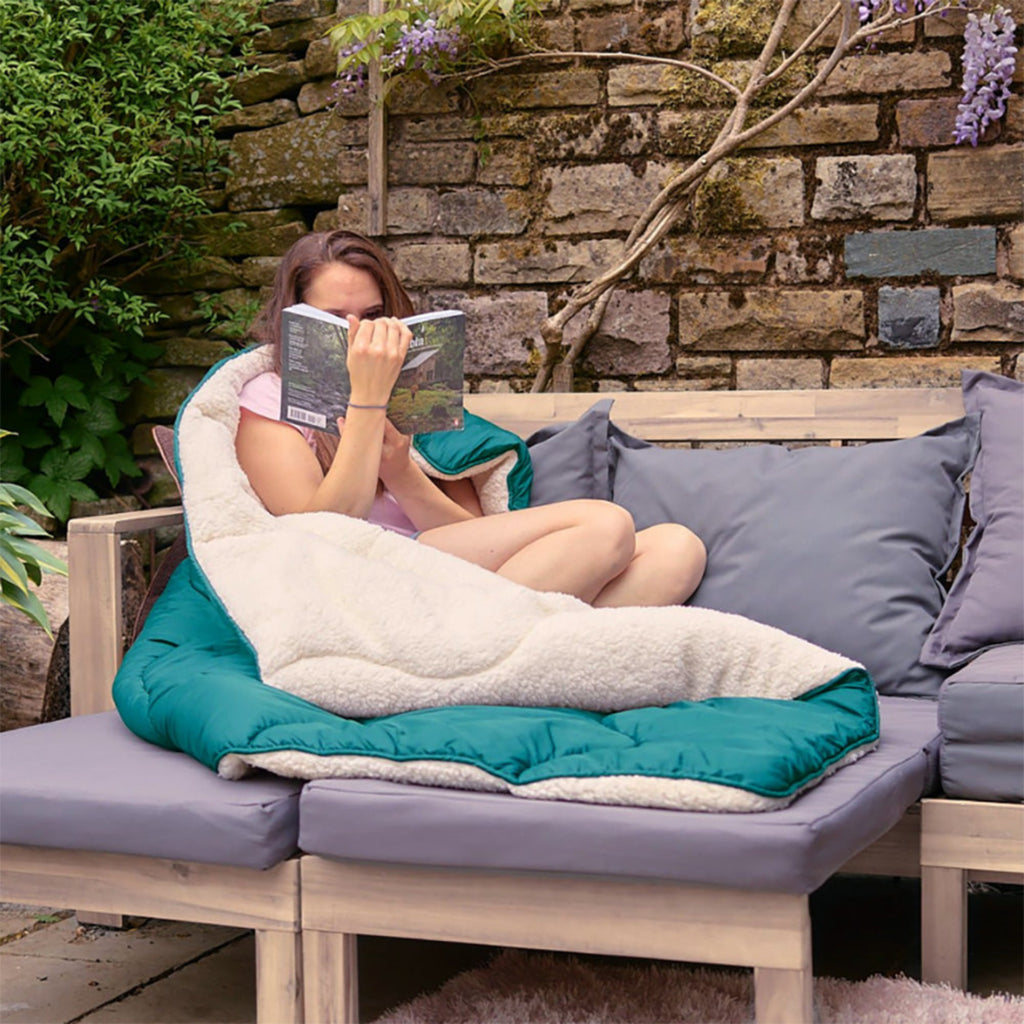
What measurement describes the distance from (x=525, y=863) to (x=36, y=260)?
7.71ft

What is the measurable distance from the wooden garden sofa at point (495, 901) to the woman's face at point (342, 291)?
978 mm

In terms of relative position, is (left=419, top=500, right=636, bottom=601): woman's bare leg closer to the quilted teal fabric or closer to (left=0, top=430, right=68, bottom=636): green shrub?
the quilted teal fabric

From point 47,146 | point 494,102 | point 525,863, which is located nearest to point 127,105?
point 47,146

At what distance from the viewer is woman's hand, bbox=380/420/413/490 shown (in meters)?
2.09

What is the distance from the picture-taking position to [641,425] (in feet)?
8.37

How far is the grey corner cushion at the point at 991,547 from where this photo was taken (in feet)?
6.50

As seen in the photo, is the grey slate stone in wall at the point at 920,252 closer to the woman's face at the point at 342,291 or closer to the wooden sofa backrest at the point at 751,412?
the wooden sofa backrest at the point at 751,412

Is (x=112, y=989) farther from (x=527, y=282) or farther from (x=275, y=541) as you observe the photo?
(x=527, y=282)

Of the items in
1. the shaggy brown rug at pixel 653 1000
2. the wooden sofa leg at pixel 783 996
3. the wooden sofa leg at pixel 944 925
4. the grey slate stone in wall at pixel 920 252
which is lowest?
the shaggy brown rug at pixel 653 1000

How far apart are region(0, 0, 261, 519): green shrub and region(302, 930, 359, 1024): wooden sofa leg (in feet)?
6.99

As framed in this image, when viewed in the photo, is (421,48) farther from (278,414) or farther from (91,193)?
(278,414)

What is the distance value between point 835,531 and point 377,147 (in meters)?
1.65

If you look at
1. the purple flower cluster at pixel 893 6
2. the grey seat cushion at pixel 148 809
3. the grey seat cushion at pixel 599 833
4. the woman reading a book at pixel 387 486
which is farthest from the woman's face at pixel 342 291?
the purple flower cluster at pixel 893 6

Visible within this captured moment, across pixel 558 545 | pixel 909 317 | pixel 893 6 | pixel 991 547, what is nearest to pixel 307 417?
pixel 558 545
